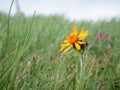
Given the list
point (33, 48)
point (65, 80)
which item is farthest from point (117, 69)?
point (33, 48)

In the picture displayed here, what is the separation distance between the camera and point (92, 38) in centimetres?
254

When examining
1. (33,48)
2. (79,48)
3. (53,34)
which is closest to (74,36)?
(79,48)

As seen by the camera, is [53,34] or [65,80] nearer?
[65,80]

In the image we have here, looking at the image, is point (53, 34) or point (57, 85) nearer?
point (57, 85)

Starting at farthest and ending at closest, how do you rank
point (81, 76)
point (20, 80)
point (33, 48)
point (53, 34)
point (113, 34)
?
point (113, 34)
point (53, 34)
point (33, 48)
point (20, 80)
point (81, 76)

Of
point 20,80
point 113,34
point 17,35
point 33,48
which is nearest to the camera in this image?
point 20,80

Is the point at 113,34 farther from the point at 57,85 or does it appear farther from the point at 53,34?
the point at 57,85

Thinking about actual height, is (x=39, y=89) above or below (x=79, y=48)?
below

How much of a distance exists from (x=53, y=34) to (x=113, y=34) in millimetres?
904

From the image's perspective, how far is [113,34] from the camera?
291 centimetres

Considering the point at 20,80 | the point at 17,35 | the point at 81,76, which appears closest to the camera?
the point at 81,76

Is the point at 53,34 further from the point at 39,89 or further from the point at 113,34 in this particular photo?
the point at 39,89

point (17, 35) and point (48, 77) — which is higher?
point (17, 35)

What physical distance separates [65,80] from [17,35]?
3.96ft
